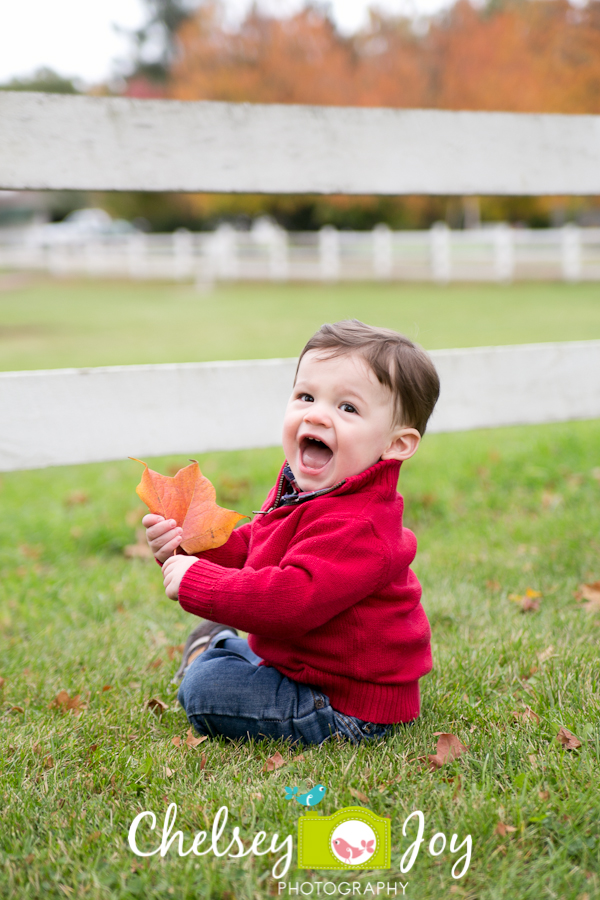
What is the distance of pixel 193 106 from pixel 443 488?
2.54 metres

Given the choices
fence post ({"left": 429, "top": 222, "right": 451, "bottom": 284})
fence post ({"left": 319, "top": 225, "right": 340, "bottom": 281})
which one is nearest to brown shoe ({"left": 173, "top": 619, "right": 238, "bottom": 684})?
fence post ({"left": 429, "top": 222, "right": 451, "bottom": 284})

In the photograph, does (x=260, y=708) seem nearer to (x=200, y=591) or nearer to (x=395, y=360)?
(x=200, y=591)

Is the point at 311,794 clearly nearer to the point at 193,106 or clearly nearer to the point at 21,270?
the point at 193,106

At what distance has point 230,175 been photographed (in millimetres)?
2736

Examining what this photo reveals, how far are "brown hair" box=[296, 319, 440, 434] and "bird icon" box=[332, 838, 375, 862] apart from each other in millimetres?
1002

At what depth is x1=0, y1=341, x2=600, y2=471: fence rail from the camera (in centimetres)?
271

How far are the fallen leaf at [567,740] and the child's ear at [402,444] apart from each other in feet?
2.69

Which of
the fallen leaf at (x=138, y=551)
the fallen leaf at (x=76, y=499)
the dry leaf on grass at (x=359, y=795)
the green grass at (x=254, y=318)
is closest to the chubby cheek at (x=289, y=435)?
the dry leaf on grass at (x=359, y=795)

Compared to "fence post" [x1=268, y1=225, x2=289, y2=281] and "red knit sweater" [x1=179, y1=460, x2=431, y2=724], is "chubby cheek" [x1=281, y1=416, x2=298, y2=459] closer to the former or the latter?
"red knit sweater" [x1=179, y1=460, x2=431, y2=724]

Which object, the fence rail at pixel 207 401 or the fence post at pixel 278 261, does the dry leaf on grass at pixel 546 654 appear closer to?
the fence rail at pixel 207 401

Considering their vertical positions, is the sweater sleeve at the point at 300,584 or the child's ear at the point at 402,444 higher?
the child's ear at the point at 402,444

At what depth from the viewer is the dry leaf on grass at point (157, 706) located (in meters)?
2.38

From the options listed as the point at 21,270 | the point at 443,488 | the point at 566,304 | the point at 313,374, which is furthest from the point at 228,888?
the point at 21,270

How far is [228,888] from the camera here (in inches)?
62.2
